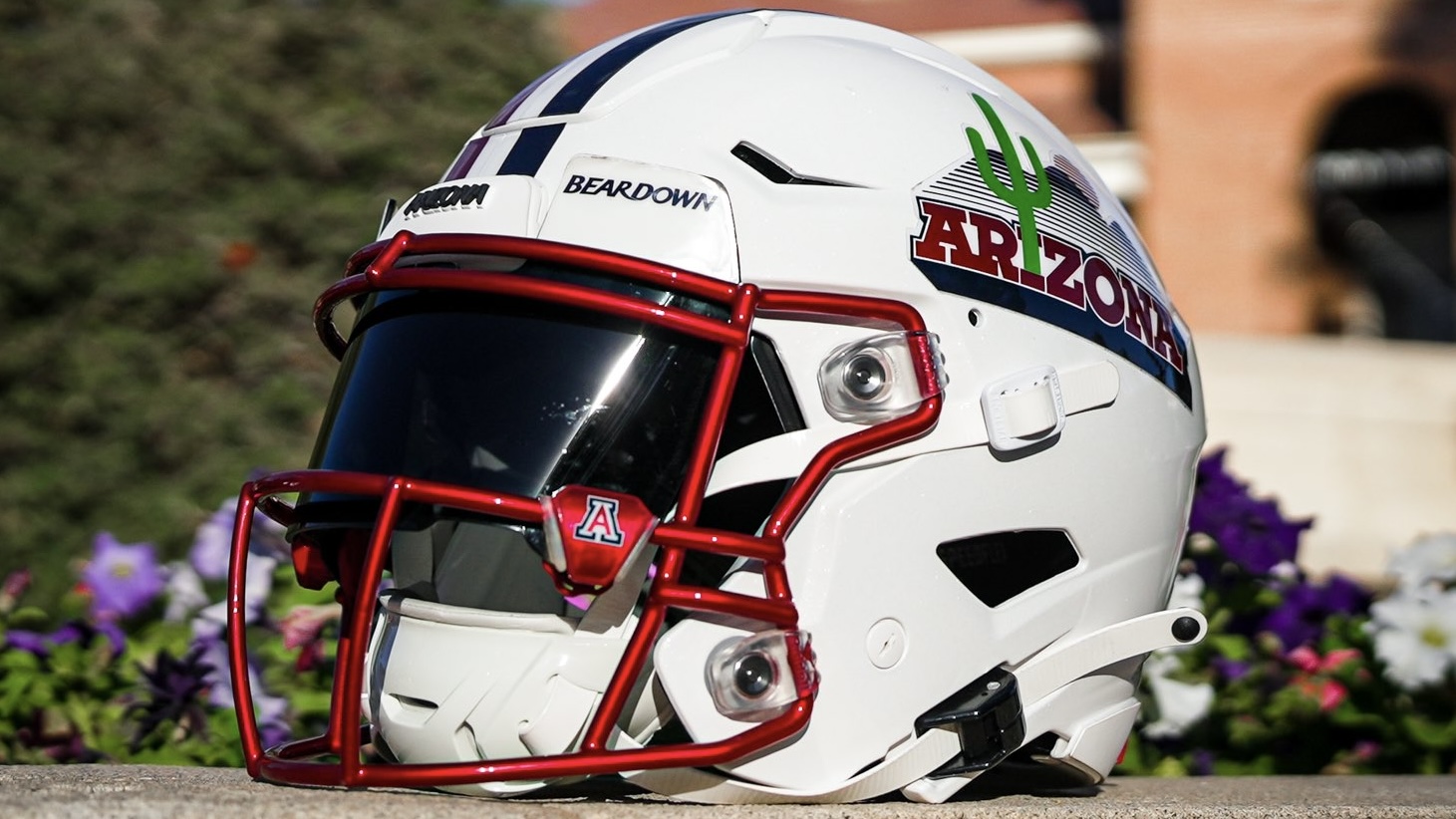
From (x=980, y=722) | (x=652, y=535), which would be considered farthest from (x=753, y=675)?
(x=980, y=722)

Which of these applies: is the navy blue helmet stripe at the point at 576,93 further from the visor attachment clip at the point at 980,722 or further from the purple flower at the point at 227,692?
the purple flower at the point at 227,692

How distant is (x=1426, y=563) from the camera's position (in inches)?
114

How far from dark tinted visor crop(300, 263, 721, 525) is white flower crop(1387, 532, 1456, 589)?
1738 mm

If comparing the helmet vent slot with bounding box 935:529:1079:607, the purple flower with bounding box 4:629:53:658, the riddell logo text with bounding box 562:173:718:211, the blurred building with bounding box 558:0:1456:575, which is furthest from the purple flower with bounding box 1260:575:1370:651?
the blurred building with bounding box 558:0:1456:575

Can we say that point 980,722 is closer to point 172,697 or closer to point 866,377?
point 866,377

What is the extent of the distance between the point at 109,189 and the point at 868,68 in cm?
654

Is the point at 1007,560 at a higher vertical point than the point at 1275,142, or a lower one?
higher

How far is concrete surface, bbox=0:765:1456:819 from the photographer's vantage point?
137cm

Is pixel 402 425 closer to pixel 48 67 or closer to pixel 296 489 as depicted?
pixel 296 489

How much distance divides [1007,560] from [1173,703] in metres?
0.86

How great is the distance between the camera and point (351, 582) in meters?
2.00

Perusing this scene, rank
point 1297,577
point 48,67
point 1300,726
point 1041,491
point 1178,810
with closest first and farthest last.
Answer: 1. point 1178,810
2. point 1041,491
3. point 1300,726
4. point 1297,577
5. point 48,67

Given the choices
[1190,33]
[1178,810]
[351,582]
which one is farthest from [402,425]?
[1190,33]

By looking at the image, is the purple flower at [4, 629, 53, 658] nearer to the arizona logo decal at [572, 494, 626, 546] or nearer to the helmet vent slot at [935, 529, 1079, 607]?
the arizona logo decal at [572, 494, 626, 546]
